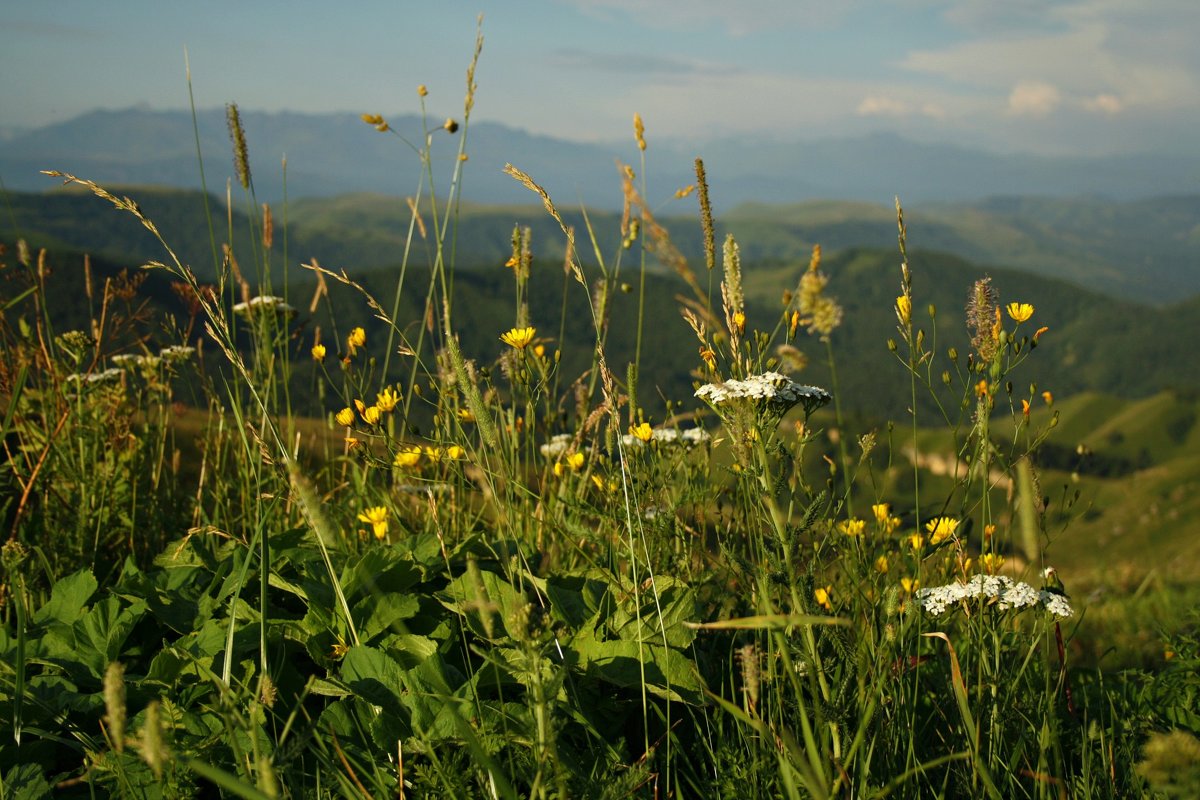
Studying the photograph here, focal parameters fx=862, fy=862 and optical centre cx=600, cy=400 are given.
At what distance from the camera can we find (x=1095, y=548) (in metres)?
97.4

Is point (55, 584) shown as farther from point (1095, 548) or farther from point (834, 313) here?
point (1095, 548)

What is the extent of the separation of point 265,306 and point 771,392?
9.03 feet

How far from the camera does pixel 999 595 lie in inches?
92.6

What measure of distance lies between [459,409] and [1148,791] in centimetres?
241

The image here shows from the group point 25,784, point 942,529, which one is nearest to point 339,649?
point 25,784

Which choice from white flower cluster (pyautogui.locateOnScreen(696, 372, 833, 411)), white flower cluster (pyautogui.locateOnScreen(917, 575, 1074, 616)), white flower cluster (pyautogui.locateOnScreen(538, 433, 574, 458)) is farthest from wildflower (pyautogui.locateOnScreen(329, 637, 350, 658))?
white flower cluster (pyautogui.locateOnScreen(917, 575, 1074, 616))

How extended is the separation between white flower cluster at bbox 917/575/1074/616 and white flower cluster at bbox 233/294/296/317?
2975 mm

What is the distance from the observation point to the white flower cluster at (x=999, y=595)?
2.26 metres

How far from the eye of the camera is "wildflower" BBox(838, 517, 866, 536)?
2.46 m

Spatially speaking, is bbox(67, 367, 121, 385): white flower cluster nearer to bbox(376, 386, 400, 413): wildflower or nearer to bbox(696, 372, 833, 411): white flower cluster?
bbox(376, 386, 400, 413): wildflower

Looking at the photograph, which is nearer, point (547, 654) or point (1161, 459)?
point (547, 654)

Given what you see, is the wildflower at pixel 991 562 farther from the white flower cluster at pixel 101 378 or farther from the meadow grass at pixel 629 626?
the white flower cluster at pixel 101 378

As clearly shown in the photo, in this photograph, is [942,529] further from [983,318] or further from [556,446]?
[556,446]

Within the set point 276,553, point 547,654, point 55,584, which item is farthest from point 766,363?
point 55,584
